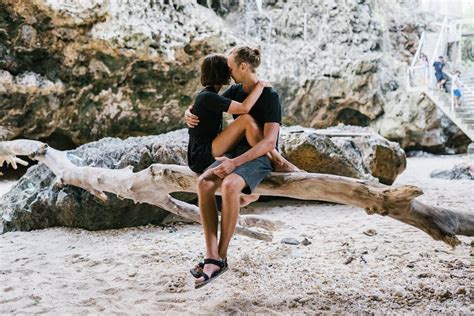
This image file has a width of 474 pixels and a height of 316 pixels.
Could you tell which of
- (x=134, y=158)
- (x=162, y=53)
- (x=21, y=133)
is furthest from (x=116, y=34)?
(x=134, y=158)

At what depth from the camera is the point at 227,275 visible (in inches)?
144

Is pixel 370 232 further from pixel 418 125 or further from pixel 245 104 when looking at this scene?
pixel 418 125

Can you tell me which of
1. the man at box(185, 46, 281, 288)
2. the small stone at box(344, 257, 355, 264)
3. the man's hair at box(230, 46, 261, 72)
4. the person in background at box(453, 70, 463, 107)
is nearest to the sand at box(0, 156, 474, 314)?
the small stone at box(344, 257, 355, 264)

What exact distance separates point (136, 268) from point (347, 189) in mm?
2289

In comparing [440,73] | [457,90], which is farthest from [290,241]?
[440,73]

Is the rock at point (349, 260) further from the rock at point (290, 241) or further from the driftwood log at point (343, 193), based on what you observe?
the driftwood log at point (343, 193)

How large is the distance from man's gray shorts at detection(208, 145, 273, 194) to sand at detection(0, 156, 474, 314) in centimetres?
92

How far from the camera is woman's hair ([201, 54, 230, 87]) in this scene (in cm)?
291

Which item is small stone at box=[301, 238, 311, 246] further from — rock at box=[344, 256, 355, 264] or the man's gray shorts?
the man's gray shorts

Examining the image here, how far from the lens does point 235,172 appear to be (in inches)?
111

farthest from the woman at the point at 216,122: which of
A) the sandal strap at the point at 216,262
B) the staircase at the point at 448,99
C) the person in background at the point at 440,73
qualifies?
the person in background at the point at 440,73

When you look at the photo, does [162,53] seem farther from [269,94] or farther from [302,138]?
[269,94]

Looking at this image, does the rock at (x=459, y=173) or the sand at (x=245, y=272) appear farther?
the rock at (x=459, y=173)

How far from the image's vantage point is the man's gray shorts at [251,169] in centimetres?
282
